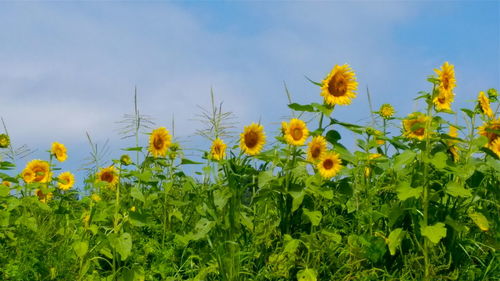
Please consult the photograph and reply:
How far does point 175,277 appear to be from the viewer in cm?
398

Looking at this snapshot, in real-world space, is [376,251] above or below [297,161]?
below

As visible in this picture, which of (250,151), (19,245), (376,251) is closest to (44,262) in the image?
(19,245)

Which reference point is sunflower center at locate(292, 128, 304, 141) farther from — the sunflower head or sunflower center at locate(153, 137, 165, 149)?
the sunflower head

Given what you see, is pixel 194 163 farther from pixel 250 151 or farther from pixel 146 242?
pixel 250 151

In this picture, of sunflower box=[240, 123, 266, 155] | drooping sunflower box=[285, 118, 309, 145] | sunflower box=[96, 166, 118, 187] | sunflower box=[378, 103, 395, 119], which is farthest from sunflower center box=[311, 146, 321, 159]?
sunflower box=[96, 166, 118, 187]

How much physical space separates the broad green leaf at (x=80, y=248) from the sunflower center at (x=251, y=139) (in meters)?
1.15

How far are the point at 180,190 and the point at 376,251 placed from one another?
6.55 ft

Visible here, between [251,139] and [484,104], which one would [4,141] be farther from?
[484,104]

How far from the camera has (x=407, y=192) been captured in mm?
3436

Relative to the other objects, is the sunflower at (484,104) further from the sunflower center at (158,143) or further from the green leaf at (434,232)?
the sunflower center at (158,143)

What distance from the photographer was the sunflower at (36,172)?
18.4 feet

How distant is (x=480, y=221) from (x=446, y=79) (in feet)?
2.70

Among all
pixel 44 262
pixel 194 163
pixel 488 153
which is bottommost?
pixel 44 262

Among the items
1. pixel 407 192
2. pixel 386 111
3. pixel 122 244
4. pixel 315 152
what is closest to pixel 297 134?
pixel 315 152
